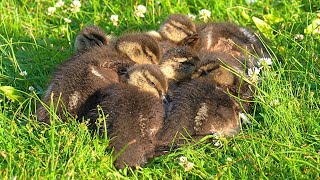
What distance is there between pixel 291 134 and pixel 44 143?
1.65 meters

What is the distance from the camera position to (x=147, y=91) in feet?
16.8

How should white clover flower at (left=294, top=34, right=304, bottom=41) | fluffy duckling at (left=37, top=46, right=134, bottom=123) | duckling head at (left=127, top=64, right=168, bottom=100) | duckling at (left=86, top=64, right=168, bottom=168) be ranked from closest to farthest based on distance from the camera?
1. duckling at (left=86, top=64, right=168, bottom=168)
2. duckling head at (left=127, top=64, right=168, bottom=100)
3. fluffy duckling at (left=37, top=46, right=134, bottom=123)
4. white clover flower at (left=294, top=34, right=304, bottom=41)

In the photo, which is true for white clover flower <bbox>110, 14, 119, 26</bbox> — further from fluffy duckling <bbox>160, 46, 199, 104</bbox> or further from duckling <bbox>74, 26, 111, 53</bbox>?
fluffy duckling <bbox>160, 46, 199, 104</bbox>

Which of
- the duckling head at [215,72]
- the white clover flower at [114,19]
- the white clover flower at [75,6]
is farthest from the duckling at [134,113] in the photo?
the white clover flower at [75,6]

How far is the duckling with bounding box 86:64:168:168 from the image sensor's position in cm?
489

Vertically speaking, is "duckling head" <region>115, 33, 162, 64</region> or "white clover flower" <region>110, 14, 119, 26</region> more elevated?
"duckling head" <region>115, 33, 162, 64</region>

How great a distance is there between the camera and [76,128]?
496cm

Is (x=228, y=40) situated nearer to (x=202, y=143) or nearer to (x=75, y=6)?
(x=202, y=143)

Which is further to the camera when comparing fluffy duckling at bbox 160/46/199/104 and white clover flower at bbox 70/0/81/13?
white clover flower at bbox 70/0/81/13

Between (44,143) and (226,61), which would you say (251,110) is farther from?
(44,143)

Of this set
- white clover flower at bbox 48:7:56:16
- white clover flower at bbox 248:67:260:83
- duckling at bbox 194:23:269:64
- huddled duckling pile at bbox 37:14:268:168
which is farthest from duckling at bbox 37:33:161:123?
white clover flower at bbox 48:7:56:16

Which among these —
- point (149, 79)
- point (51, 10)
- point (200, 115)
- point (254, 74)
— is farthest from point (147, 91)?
point (51, 10)

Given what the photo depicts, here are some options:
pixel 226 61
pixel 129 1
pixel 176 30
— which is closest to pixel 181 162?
pixel 226 61

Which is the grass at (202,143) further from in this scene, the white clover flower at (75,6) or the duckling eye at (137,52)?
the duckling eye at (137,52)
